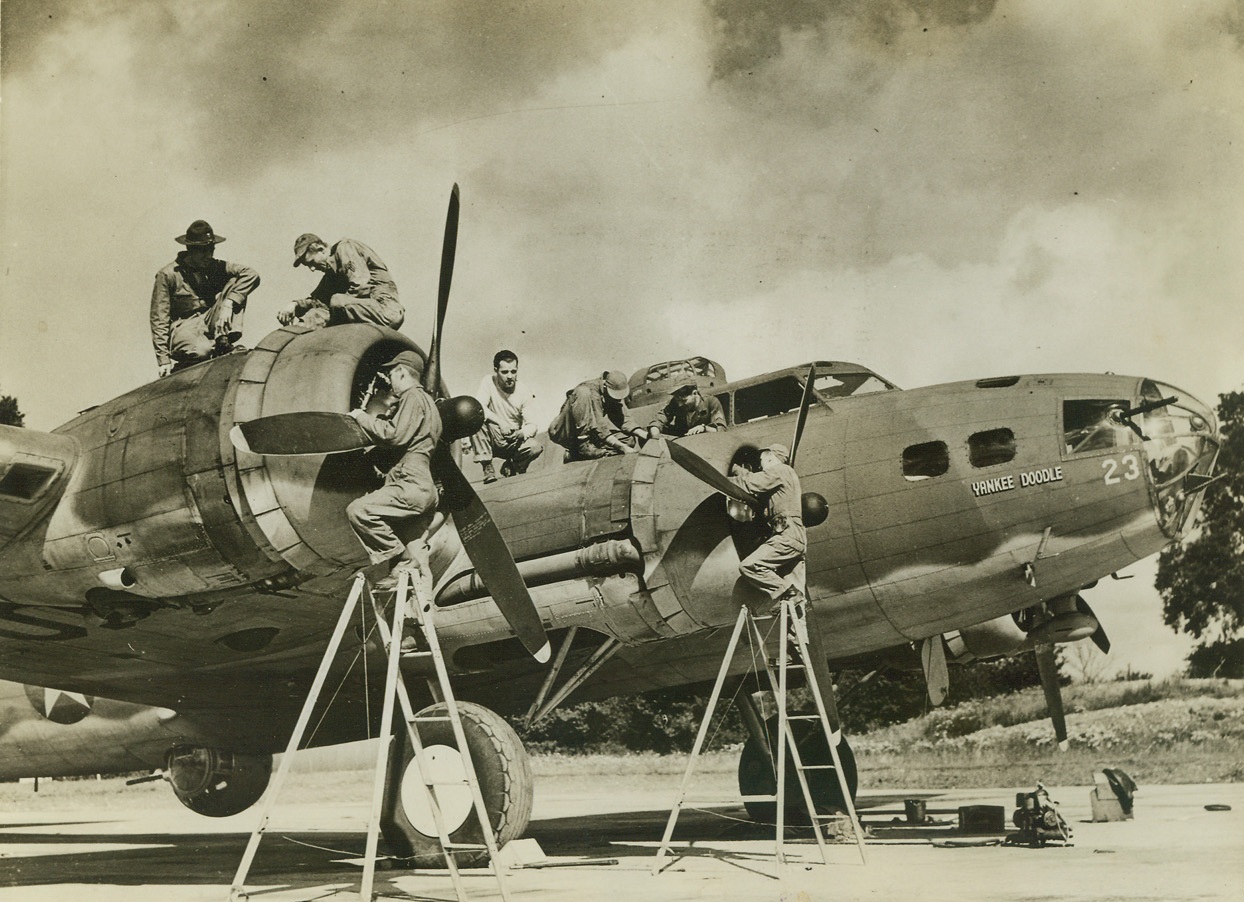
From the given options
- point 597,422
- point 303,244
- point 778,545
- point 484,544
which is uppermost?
point 303,244

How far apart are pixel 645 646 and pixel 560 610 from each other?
123cm

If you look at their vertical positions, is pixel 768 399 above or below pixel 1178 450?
above

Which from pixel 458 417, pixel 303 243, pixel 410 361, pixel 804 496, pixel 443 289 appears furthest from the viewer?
pixel 804 496

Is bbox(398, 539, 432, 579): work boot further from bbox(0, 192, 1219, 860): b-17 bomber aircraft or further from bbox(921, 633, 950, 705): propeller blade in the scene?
bbox(921, 633, 950, 705): propeller blade

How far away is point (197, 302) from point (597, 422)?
351cm

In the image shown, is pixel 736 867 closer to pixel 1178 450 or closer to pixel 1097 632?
pixel 1178 450

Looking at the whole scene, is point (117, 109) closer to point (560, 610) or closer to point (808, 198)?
point (560, 610)

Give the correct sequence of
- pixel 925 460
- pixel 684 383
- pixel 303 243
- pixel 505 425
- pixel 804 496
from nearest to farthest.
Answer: pixel 303 243
pixel 804 496
pixel 925 460
pixel 684 383
pixel 505 425

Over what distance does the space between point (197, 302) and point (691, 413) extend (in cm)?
428

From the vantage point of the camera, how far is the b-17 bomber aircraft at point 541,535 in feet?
23.6

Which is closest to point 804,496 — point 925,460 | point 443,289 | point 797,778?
point 925,460

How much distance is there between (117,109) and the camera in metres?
9.62

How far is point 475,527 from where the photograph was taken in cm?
738

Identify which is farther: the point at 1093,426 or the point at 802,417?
the point at 802,417
